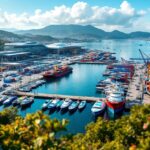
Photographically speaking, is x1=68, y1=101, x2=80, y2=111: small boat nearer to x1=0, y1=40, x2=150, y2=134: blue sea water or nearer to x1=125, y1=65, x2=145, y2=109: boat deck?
Result: x1=0, y1=40, x2=150, y2=134: blue sea water

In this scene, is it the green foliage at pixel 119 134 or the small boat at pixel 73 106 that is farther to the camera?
the small boat at pixel 73 106

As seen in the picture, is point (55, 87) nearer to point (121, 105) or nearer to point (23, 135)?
point (121, 105)

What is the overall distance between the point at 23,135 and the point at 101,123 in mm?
15208

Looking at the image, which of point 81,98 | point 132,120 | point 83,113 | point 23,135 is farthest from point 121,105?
point 23,135

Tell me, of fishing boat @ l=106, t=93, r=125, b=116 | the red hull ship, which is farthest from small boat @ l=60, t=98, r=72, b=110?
the red hull ship

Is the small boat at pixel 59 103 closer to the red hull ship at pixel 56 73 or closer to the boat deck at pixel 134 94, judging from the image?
the boat deck at pixel 134 94

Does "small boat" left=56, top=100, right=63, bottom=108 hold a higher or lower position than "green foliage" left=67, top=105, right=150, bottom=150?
lower

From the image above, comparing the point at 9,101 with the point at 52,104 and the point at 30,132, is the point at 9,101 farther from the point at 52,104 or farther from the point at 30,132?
the point at 30,132

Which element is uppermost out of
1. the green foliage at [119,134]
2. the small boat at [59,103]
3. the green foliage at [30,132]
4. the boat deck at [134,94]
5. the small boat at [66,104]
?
the green foliage at [30,132]

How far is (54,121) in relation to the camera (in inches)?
343

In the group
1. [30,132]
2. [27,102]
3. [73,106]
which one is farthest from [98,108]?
[30,132]

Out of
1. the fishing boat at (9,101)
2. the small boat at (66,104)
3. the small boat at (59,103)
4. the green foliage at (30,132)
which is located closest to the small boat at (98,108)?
the small boat at (66,104)

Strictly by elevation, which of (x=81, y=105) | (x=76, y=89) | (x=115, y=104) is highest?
(x=115, y=104)

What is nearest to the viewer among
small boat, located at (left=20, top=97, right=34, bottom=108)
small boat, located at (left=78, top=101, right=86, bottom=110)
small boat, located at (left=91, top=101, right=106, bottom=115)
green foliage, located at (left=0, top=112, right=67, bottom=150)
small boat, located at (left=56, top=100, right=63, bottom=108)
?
green foliage, located at (left=0, top=112, right=67, bottom=150)
